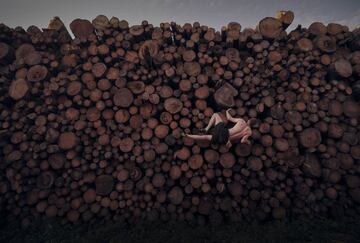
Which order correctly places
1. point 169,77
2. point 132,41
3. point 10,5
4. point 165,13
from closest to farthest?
point 169,77 < point 132,41 < point 10,5 < point 165,13

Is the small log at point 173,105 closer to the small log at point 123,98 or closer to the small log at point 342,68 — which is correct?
the small log at point 123,98

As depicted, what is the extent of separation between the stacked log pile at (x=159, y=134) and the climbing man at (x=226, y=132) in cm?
16

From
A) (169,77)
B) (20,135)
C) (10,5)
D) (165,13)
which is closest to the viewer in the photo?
(20,135)

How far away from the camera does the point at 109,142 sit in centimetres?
361

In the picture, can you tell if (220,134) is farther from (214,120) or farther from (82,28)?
(82,28)

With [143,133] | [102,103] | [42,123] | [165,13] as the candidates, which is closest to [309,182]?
[143,133]

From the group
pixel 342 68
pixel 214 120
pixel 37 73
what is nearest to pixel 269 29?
pixel 342 68

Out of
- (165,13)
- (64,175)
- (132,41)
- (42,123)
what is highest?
(165,13)

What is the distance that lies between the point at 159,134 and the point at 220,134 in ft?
3.62

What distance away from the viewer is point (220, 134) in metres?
3.30

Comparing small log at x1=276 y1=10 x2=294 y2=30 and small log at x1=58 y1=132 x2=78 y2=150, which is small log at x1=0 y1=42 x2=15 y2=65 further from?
small log at x1=276 y1=10 x2=294 y2=30

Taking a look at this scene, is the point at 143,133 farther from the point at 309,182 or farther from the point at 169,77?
the point at 309,182

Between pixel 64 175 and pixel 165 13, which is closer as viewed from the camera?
pixel 64 175

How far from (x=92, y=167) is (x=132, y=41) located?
2.57 meters
